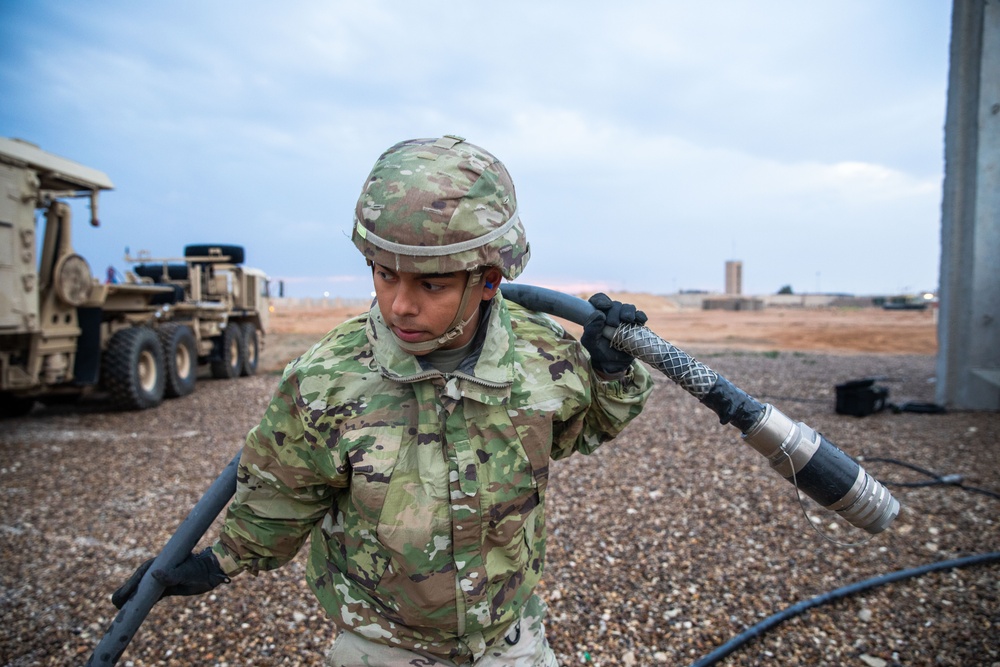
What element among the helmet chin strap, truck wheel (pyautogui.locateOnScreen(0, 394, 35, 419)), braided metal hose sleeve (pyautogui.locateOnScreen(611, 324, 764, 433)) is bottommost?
truck wheel (pyautogui.locateOnScreen(0, 394, 35, 419))

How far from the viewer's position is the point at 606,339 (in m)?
1.74

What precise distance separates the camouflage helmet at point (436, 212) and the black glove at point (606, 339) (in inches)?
Result: 10.3

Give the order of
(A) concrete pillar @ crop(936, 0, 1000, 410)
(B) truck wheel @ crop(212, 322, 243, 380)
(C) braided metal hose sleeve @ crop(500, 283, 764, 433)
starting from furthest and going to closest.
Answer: (B) truck wheel @ crop(212, 322, 243, 380), (A) concrete pillar @ crop(936, 0, 1000, 410), (C) braided metal hose sleeve @ crop(500, 283, 764, 433)

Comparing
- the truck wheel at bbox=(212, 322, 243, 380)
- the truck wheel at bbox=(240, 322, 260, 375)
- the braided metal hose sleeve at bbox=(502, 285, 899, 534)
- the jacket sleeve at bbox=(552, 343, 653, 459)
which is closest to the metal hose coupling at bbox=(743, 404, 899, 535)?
the braided metal hose sleeve at bbox=(502, 285, 899, 534)

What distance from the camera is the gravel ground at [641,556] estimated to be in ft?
10.9

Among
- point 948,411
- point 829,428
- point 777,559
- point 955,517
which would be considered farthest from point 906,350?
point 777,559

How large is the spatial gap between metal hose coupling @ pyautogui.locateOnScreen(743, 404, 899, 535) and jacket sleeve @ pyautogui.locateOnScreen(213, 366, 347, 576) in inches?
41.5

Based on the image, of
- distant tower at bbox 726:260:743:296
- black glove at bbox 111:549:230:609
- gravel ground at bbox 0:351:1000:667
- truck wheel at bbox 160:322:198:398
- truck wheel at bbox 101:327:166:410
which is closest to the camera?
black glove at bbox 111:549:230:609

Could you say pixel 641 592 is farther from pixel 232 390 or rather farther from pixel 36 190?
pixel 232 390

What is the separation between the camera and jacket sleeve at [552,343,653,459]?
176 cm

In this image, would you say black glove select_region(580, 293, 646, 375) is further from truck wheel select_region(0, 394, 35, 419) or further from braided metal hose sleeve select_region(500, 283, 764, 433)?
truck wheel select_region(0, 394, 35, 419)

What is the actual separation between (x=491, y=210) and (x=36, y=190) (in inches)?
308

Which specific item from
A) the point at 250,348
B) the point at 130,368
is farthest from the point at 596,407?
the point at 250,348

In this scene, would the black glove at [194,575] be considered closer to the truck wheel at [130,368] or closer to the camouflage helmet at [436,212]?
the camouflage helmet at [436,212]
